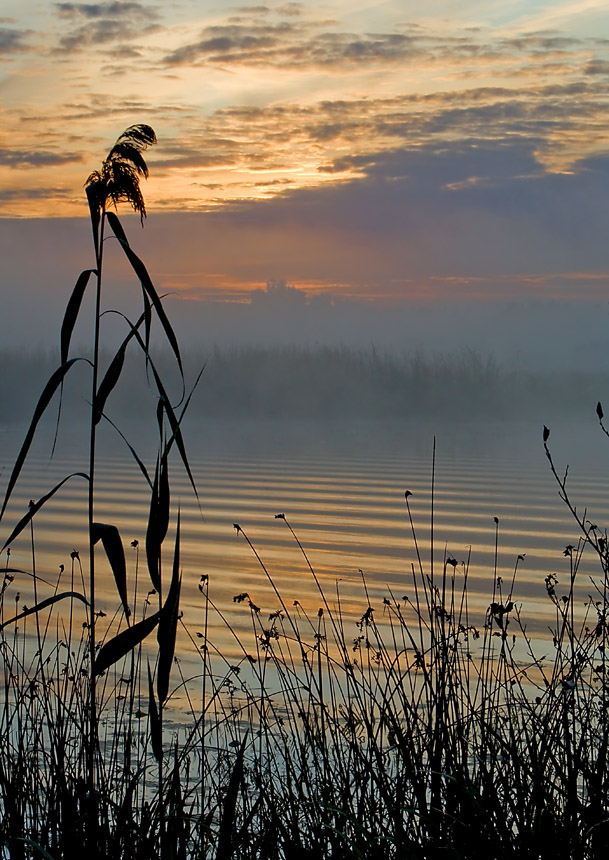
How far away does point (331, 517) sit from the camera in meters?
14.3

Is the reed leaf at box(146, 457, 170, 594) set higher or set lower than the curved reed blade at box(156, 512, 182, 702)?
higher

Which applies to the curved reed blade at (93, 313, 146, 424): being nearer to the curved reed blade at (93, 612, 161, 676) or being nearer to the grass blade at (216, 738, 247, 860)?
the curved reed blade at (93, 612, 161, 676)

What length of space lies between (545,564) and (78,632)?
5429 mm

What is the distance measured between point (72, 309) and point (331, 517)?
39.9 feet

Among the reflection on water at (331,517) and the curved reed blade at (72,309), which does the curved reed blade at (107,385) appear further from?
the reflection on water at (331,517)

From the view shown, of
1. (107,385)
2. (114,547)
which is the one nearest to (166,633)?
(114,547)

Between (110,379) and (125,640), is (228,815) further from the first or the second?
(110,379)

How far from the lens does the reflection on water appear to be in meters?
9.09

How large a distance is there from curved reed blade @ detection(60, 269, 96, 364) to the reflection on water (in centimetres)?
47

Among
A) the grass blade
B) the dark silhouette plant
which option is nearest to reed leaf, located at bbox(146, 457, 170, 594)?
the dark silhouette plant

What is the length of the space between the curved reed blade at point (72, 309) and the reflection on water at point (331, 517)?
Answer: 1.53ft

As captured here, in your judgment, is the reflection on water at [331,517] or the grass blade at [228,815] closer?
the grass blade at [228,815]

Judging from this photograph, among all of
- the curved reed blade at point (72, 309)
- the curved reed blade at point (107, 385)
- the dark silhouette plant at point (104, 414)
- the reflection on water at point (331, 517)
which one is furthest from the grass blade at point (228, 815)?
the curved reed blade at point (72, 309)

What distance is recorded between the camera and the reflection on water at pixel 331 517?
909 centimetres
